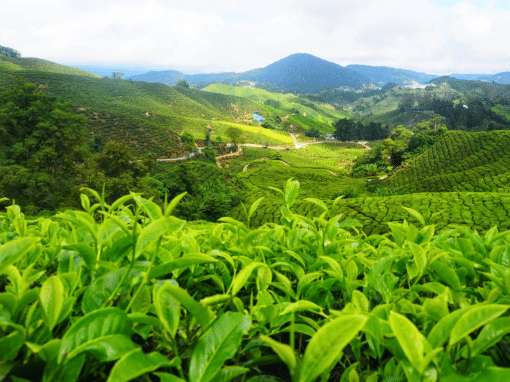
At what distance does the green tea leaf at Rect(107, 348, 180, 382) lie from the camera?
1.16ft

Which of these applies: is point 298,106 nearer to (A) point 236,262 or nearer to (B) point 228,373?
(A) point 236,262

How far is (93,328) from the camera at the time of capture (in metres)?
0.44

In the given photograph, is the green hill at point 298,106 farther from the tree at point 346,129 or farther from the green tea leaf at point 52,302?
the green tea leaf at point 52,302

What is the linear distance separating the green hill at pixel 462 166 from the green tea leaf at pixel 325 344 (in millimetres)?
17895

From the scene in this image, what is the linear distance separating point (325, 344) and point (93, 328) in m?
0.36

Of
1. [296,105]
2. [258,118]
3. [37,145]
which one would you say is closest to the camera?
[37,145]

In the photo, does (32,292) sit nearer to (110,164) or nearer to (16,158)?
(110,164)

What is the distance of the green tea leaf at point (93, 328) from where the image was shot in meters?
0.42

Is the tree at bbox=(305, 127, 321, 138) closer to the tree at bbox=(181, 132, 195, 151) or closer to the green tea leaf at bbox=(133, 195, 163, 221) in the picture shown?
the tree at bbox=(181, 132, 195, 151)

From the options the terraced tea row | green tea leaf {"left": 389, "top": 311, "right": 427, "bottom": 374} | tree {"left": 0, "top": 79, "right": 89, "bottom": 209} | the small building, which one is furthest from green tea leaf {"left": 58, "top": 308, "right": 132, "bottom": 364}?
the small building

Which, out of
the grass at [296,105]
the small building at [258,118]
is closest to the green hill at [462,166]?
the small building at [258,118]

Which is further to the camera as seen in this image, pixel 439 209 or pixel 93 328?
pixel 439 209

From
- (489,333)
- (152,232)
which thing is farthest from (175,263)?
(489,333)

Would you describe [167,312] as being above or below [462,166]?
above
